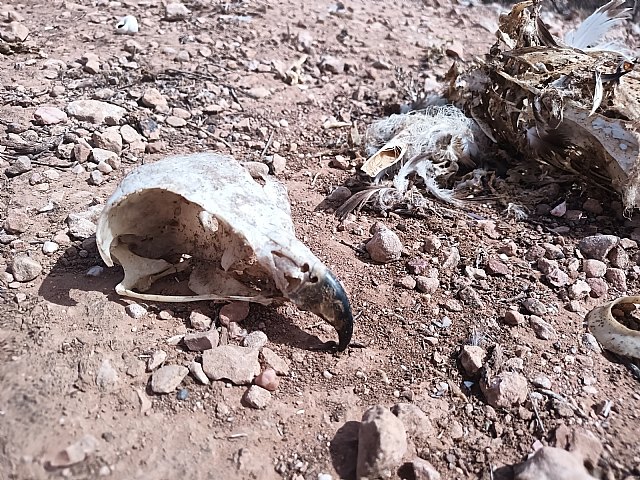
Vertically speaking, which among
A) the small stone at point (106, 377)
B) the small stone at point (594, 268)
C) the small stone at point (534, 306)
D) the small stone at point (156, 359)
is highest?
the small stone at point (594, 268)

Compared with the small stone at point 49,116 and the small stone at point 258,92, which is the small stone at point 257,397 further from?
the small stone at point 258,92

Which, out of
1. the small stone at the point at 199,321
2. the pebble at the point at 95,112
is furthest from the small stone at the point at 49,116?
the small stone at the point at 199,321

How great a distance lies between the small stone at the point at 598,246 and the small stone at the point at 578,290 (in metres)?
0.24

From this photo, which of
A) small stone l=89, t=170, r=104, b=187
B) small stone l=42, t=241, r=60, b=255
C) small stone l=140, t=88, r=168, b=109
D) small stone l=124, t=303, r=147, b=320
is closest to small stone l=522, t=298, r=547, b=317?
small stone l=124, t=303, r=147, b=320

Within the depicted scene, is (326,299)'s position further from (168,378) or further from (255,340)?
(168,378)

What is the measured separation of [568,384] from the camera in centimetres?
207

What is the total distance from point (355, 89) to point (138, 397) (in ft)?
9.82

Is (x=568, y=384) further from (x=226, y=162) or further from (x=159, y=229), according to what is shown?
(x=159, y=229)

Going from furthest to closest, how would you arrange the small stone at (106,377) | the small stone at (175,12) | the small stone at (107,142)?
the small stone at (175,12) < the small stone at (107,142) < the small stone at (106,377)

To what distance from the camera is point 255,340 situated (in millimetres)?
2154

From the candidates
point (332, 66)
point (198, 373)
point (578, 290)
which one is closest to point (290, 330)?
point (198, 373)

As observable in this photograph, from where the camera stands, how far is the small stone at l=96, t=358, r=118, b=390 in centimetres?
191

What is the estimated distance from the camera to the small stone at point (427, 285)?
2486 mm

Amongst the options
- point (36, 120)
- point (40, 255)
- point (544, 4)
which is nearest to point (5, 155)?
point (36, 120)
